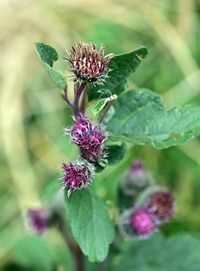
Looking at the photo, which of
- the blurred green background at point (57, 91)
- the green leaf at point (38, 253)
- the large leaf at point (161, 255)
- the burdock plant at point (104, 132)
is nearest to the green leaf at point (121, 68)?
the burdock plant at point (104, 132)

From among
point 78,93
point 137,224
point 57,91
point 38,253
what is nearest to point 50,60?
point 78,93

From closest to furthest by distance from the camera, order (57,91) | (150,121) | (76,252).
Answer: (150,121) → (76,252) → (57,91)

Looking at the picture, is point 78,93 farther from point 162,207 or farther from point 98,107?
point 162,207

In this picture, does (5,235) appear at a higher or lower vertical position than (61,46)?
lower

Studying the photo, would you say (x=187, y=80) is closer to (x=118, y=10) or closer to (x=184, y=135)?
(x=118, y=10)

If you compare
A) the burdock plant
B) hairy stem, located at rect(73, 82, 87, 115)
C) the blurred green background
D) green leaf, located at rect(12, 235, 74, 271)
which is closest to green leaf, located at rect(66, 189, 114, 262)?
the burdock plant

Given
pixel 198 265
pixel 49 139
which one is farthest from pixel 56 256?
pixel 49 139
